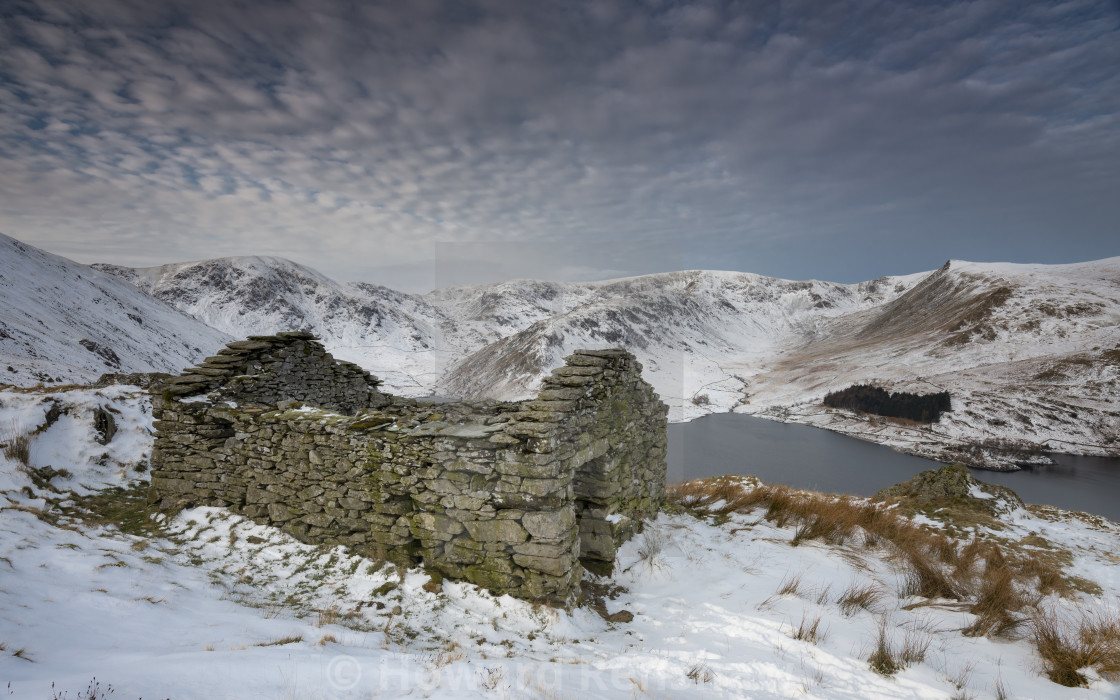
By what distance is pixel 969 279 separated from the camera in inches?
3809

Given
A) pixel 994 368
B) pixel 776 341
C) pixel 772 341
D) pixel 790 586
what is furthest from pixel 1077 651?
pixel 776 341

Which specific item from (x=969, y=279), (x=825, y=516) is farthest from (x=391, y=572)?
(x=969, y=279)

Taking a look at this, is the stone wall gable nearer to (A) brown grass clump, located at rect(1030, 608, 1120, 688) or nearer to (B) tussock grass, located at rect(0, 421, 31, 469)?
(B) tussock grass, located at rect(0, 421, 31, 469)

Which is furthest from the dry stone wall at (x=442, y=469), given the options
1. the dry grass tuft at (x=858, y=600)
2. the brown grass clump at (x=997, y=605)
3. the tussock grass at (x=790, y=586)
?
the brown grass clump at (x=997, y=605)

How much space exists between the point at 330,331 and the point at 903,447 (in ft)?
319

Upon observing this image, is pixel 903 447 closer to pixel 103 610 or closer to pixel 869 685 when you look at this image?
pixel 869 685

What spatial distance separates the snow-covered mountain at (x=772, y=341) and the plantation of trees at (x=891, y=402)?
1541 millimetres

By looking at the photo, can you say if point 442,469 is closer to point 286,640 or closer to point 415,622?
point 415,622

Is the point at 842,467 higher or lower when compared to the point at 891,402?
lower

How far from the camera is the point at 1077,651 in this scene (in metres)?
3.77

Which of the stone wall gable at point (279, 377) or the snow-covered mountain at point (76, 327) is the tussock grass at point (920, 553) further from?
the snow-covered mountain at point (76, 327)

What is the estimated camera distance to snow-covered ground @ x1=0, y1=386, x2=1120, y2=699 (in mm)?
3355

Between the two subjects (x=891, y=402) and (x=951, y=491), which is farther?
(x=891, y=402)

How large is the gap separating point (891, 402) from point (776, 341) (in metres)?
92.6
